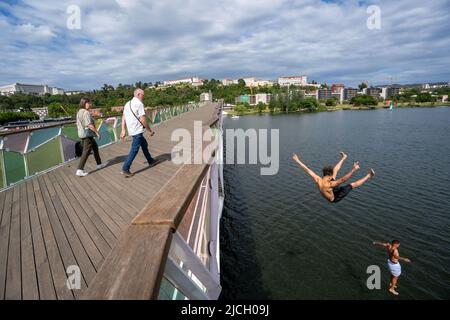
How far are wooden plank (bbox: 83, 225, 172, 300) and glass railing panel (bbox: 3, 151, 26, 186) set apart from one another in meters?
6.84

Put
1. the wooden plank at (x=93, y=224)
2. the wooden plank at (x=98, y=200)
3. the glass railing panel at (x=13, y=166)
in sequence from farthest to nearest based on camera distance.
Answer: the glass railing panel at (x=13, y=166), the wooden plank at (x=98, y=200), the wooden plank at (x=93, y=224)

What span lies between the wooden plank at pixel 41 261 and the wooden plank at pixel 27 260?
0.04m

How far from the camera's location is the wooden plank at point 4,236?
2.93m

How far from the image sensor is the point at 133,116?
6.56 m

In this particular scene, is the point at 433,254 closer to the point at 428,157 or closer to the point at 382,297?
the point at 382,297

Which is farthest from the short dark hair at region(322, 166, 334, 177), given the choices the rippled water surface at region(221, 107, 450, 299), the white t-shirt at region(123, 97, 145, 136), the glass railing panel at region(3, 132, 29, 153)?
the glass railing panel at region(3, 132, 29, 153)

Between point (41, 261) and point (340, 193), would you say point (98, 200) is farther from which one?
point (340, 193)

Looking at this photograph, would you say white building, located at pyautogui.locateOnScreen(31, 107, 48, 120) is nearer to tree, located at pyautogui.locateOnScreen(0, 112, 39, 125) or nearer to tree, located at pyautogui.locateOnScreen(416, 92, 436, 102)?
tree, located at pyautogui.locateOnScreen(0, 112, 39, 125)

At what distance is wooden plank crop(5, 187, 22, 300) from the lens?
8.97ft

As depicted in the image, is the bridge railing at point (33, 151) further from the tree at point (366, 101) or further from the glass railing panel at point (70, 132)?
the tree at point (366, 101)

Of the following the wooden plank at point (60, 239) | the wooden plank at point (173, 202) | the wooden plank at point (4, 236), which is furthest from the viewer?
the wooden plank at point (4, 236)

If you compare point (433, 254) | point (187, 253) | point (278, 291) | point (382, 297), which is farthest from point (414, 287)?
point (187, 253)

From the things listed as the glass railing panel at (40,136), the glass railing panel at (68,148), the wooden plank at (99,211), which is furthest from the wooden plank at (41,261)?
the glass railing panel at (68,148)
